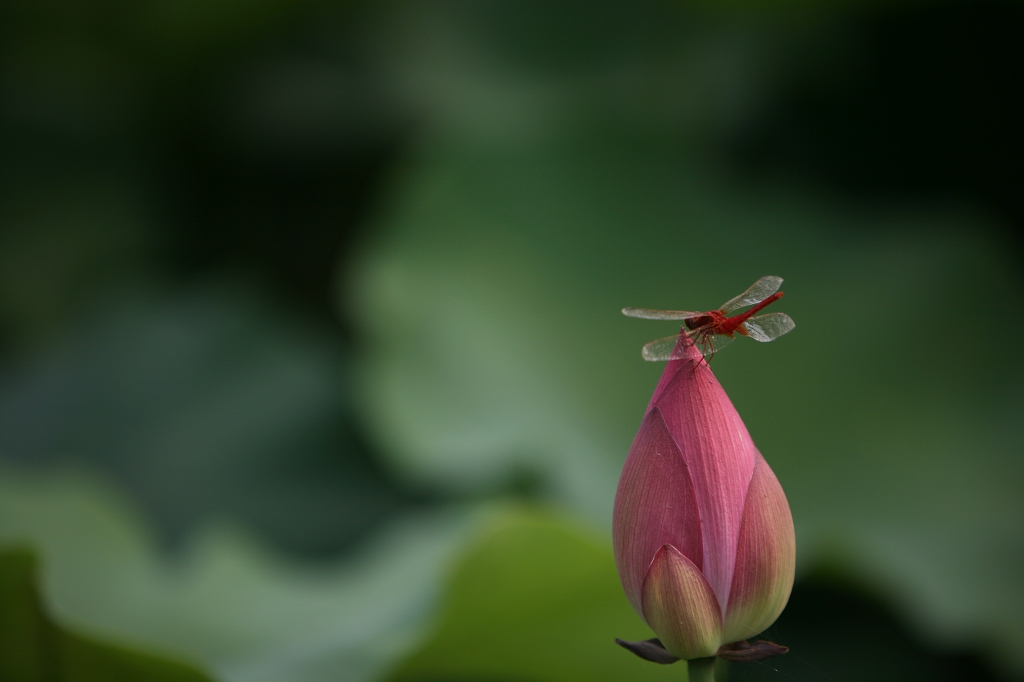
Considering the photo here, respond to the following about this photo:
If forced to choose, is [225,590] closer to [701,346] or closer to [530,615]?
[530,615]

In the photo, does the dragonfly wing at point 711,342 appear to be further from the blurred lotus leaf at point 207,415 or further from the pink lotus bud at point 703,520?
the blurred lotus leaf at point 207,415

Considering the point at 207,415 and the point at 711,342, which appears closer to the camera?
the point at 711,342

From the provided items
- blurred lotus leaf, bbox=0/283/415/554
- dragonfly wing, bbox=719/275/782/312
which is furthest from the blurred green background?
dragonfly wing, bbox=719/275/782/312

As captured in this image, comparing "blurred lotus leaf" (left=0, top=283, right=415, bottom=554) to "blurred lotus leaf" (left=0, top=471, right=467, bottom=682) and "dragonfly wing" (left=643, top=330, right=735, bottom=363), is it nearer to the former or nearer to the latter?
"blurred lotus leaf" (left=0, top=471, right=467, bottom=682)

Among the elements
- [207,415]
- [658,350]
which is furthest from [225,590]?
[658,350]

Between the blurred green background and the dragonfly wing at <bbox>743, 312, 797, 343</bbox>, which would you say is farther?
the blurred green background
